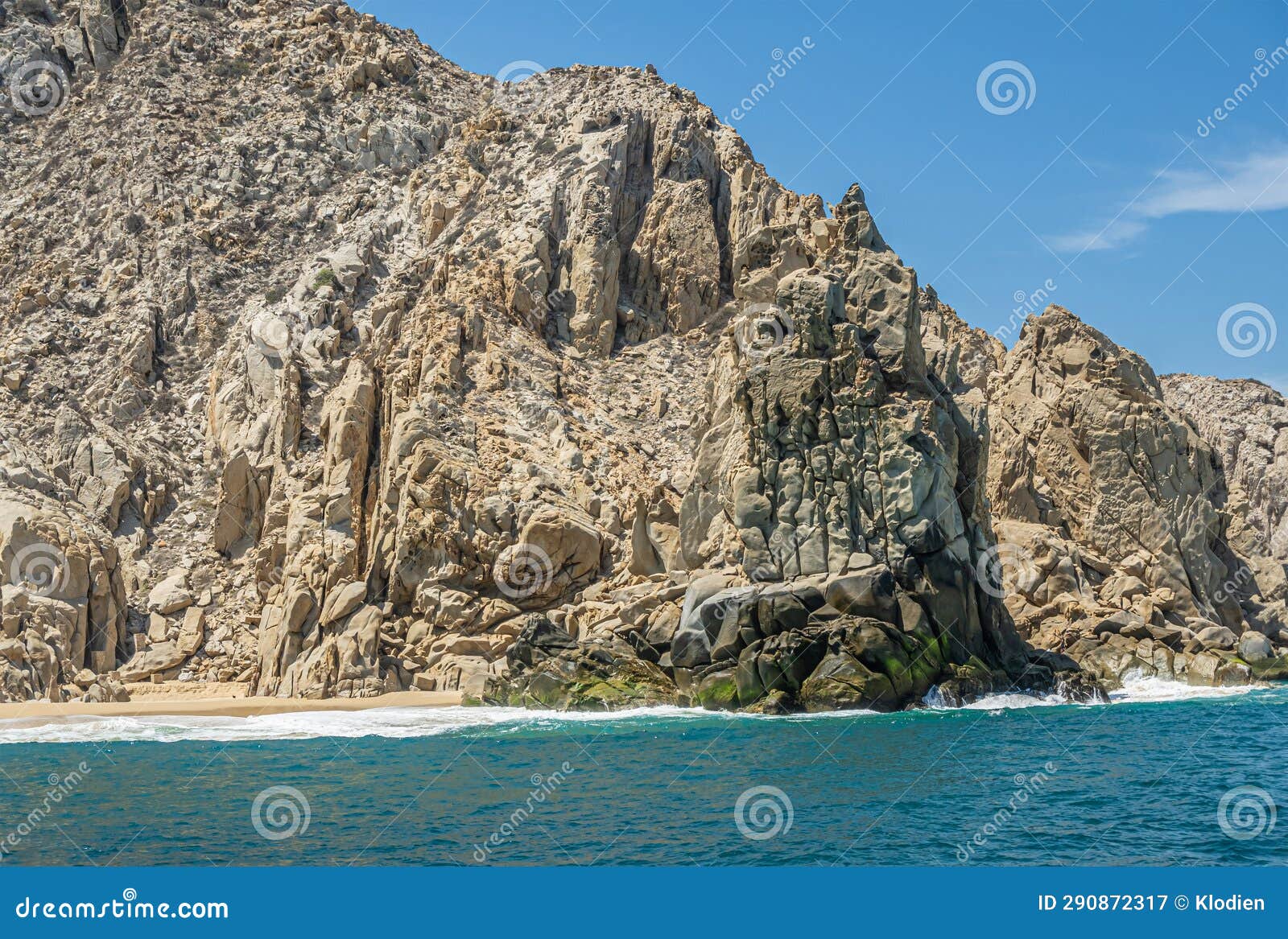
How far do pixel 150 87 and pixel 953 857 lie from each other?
78.2m

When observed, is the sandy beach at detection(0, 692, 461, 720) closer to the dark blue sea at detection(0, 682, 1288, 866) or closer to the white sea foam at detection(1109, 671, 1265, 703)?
the dark blue sea at detection(0, 682, 1288, 866)

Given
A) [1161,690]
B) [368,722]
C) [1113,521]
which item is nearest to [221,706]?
[368,722]

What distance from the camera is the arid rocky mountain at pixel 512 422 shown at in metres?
43.3

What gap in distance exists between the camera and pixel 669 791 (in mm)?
23484

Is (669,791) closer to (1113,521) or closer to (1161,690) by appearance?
(1161,690)

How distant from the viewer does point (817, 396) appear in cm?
4409

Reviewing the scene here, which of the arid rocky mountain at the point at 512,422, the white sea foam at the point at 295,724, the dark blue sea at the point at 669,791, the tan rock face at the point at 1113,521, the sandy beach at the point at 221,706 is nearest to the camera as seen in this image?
the dark blue sea at the point at 669,791

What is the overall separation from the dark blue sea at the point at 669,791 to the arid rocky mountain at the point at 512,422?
7.98 metres

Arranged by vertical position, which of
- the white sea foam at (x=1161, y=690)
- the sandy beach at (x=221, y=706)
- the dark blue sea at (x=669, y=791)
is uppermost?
the sandy beach at (x=221, y=706)

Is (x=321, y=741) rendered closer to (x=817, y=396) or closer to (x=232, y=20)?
(x=817, y=396)

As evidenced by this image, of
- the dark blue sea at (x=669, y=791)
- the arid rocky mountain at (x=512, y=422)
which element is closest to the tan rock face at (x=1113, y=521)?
the arid rocky mountain at (x=512, y=422)

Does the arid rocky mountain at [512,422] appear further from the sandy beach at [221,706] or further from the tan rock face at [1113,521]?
the sandy beach at [221,706]

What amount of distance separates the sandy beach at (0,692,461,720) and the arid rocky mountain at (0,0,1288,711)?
7.21ft

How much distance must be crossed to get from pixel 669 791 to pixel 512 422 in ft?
112
